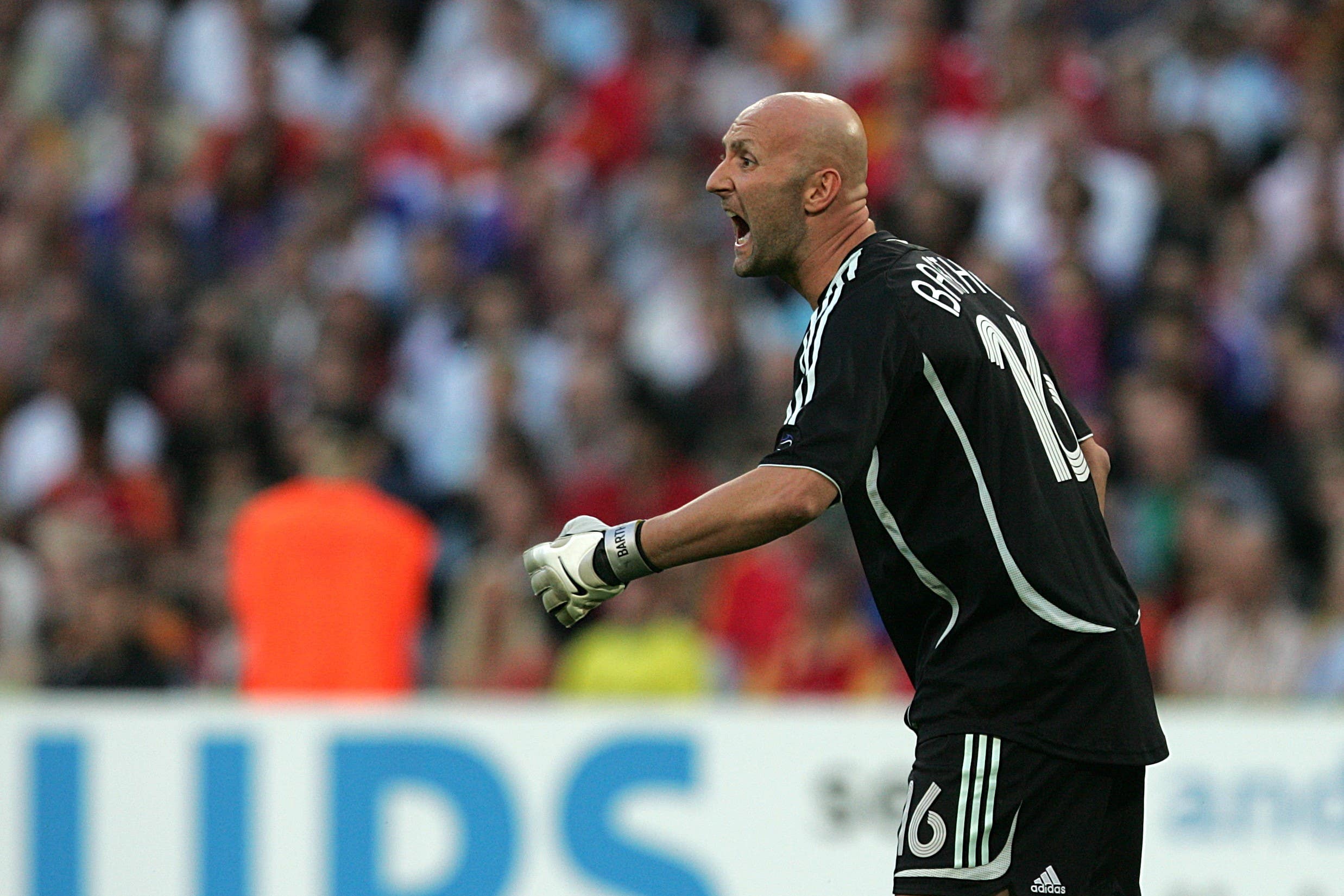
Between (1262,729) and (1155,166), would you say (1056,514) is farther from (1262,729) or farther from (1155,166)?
(1155,166)

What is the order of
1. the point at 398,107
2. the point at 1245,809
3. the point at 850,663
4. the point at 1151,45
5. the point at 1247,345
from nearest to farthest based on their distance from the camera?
the point at 1245,809, the point at 850,663, the point at 1247,345, the point at 1151,45, the point at 398,107

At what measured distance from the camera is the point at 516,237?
10.8 meters

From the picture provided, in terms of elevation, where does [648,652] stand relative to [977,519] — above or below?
above

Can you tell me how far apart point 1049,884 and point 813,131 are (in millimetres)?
1540

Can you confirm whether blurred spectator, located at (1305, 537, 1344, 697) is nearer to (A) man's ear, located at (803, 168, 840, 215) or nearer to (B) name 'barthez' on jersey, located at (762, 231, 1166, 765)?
(B) name 'barthez' on jersey, located at (762, 231, 1166, 765)

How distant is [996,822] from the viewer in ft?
13.0

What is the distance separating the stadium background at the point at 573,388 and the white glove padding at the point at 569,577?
365cm

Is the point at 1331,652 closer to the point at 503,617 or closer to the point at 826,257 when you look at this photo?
the point at 503,617

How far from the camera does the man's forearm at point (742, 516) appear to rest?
12.3ft

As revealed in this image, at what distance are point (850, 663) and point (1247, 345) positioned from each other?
8.55ft

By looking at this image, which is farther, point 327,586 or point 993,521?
point 327,586

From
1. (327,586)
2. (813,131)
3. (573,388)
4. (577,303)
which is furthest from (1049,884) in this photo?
(577,303)

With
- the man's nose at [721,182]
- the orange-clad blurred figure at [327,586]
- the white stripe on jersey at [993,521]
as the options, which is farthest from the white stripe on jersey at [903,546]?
the orange-clad blurred figure at [327,586]

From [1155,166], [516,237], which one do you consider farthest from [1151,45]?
[516,237]
